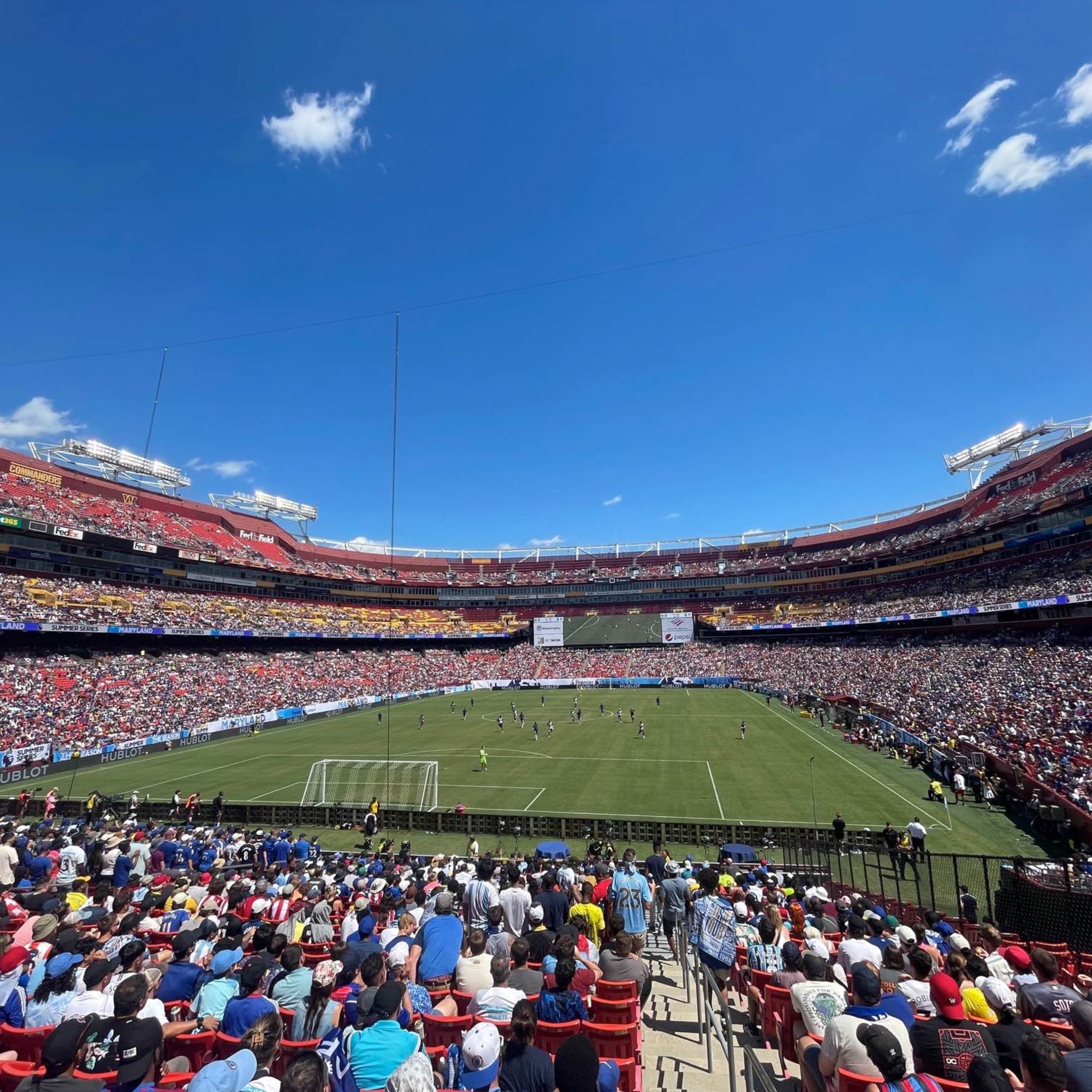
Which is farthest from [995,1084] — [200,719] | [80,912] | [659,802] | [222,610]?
[222,610]

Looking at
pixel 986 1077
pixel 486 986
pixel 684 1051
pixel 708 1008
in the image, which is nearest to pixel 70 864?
pixel 486 986

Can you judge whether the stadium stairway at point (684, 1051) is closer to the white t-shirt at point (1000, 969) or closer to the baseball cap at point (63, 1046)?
the white t-shirt at point (1000, 969)

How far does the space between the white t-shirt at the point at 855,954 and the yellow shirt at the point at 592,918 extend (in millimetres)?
3283

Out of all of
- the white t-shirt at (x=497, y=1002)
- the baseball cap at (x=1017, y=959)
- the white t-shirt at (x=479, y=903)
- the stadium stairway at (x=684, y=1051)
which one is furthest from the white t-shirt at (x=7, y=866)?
the baseball cap at (x=1017, y=959)

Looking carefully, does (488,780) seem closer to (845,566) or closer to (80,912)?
(80,912)

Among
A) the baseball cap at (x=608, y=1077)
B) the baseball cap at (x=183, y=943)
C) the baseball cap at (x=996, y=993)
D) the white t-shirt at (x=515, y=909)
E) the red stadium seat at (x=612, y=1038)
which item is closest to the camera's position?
the baseball cap at (x=608, y=1077)

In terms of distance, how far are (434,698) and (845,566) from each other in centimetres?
6047

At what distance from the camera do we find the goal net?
25.4m

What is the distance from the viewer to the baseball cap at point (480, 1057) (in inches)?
170

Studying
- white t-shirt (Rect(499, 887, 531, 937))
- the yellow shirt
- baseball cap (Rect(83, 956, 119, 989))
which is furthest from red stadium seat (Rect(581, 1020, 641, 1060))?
baseball cap (Rect(83, 956, 119, 989))

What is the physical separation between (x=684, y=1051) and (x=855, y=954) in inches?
94.3

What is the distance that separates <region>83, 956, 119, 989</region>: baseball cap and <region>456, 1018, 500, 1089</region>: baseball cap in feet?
13.9

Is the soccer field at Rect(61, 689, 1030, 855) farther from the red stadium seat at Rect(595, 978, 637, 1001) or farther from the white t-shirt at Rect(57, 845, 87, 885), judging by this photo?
the red stadium seat at Rect(595, 978, 637, 1001)

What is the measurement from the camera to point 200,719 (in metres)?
44.3
